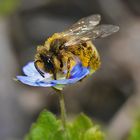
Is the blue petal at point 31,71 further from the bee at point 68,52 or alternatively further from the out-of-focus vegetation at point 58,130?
the out-of-focus vegetation at point 58,130

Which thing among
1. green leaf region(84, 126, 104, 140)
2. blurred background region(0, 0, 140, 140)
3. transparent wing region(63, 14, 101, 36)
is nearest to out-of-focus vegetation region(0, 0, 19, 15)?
blurred background region(0, 0, 140, 140)

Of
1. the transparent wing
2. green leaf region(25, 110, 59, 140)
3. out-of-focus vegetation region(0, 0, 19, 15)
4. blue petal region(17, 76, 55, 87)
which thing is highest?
out-of-focus vegetation region(0, 0, 19, 15)

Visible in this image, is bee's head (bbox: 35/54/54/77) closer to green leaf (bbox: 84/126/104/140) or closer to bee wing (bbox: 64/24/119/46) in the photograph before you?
bee wing (bbox: 64/24/119/46)

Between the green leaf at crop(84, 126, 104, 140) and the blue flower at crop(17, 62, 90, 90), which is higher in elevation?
the blue flower at crop(17, 62, 90, 90)

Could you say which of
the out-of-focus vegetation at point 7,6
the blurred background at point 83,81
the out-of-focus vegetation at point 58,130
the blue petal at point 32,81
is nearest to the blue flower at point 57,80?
the blue petal at point 32,81

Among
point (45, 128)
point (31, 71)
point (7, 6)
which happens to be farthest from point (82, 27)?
point (7, 6)

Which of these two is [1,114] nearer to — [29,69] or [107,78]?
[107,78]

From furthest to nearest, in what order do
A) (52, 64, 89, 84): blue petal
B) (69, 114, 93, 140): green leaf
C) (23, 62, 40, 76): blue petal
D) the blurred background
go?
the blurred background < (23, 62, 40, 76): blue petal < (69, 114, 93, 140): green leaf < (52, 64, 89, 84): blue petal
